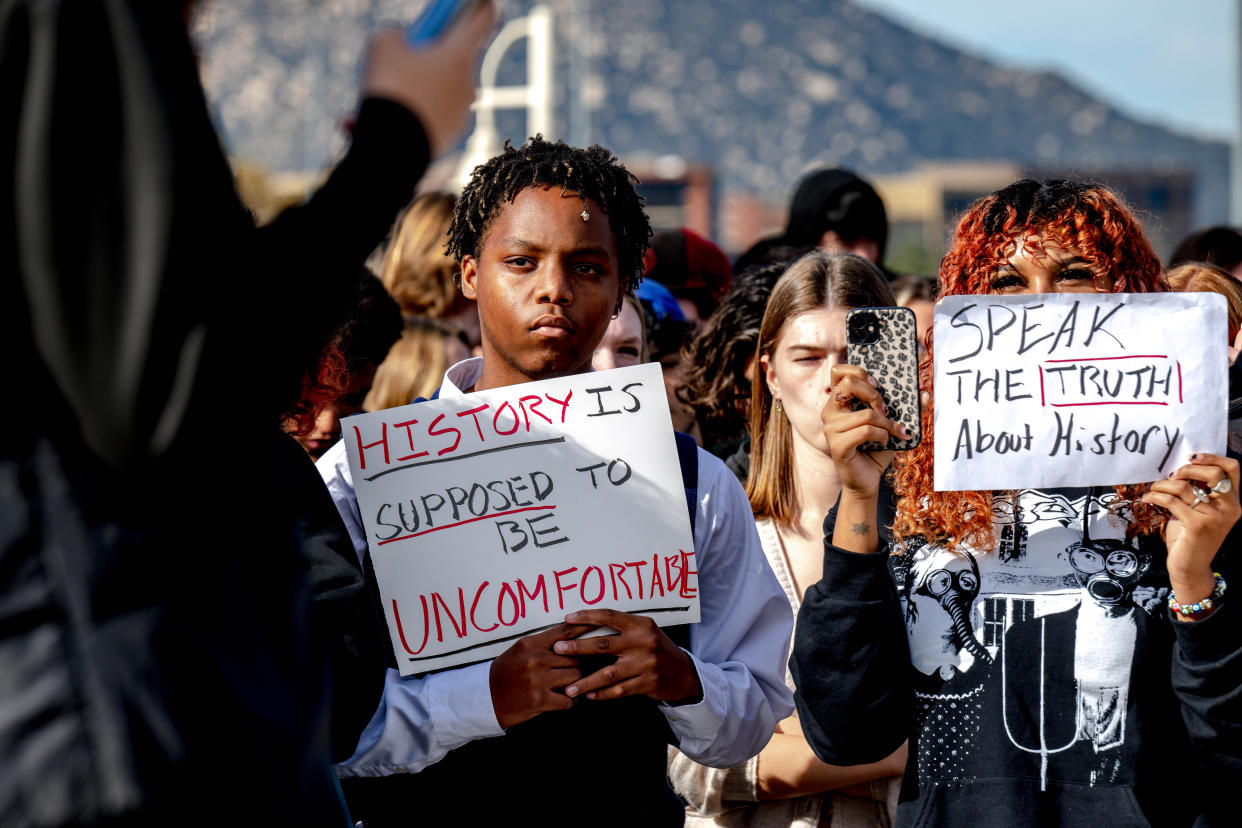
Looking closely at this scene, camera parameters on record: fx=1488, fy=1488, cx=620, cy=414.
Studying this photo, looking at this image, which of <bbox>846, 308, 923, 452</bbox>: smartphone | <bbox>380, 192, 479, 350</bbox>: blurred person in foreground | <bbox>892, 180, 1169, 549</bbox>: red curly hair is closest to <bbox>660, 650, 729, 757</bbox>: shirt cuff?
<bbox>892, 180, 1169, 549</bbox>: red curly hair

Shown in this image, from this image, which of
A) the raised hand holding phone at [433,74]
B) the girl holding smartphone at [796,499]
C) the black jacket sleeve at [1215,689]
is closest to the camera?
the raised hand holding phone at [433,74]

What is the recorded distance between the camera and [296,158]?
176500mm

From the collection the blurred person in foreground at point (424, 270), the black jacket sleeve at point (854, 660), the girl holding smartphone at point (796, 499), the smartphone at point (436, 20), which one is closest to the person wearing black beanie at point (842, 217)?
the blurred person in foreground at point (424, 270)

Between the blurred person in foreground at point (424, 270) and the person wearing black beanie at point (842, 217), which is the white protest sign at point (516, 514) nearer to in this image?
the blurred person in foreground at point (424, 270)

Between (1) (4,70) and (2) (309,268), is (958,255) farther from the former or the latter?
(1) (4,70)

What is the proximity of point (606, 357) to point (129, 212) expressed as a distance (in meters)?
2.77

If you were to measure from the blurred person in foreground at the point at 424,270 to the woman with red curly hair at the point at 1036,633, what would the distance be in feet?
9.33

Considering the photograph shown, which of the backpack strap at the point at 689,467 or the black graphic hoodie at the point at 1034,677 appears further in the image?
the backpack strap at the point at 689,467

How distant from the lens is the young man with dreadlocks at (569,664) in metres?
2.49

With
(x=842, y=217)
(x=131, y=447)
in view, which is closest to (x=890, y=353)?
(x=131, y=447)

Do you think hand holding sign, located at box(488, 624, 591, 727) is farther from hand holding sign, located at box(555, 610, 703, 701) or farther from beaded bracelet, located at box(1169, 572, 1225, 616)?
beaded bracelet, located at box(1169, 572, 1225, 616)

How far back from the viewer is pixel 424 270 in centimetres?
524

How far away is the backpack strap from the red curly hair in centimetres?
37

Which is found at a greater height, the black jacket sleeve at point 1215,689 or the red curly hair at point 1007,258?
the red curly hair at point 1007,258
